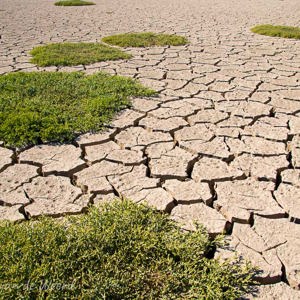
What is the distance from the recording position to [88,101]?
3.82 metres

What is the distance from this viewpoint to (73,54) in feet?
19.1

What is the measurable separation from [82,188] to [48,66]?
321cm

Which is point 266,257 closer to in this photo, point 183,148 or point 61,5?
point 183,148

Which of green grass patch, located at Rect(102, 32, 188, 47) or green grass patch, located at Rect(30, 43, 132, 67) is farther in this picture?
green grass patch, located at Rect(102, 32, 188, 47)

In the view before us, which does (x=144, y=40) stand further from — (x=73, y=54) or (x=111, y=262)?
(x=111, y=262)

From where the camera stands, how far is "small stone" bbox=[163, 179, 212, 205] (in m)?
2.46

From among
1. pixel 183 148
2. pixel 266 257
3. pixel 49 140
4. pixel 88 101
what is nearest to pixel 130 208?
pixel 266 257

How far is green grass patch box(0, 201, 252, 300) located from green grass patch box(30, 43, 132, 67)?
370 cm

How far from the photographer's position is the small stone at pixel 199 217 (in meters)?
2.19

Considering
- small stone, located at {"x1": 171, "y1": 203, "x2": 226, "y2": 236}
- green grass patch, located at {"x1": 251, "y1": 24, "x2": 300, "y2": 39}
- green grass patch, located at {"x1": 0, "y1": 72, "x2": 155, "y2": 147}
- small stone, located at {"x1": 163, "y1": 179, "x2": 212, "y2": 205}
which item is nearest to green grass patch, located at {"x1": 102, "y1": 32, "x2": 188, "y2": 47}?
green grass patch, located at {"x1": 251, "y1": 24, "x2": 300, "y2": 39}

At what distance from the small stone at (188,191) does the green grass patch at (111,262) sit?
0.34 m

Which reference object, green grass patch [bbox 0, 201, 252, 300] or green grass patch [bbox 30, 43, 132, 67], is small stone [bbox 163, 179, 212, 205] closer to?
green grass patch [bbox 0, 201, 252, 300]

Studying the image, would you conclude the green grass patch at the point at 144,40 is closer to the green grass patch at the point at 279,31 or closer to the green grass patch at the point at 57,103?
the green grass patch at the point at 279,31

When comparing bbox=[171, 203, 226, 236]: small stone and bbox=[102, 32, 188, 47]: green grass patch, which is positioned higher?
bbox=[102, 32, 188, 47]: green grass patch
